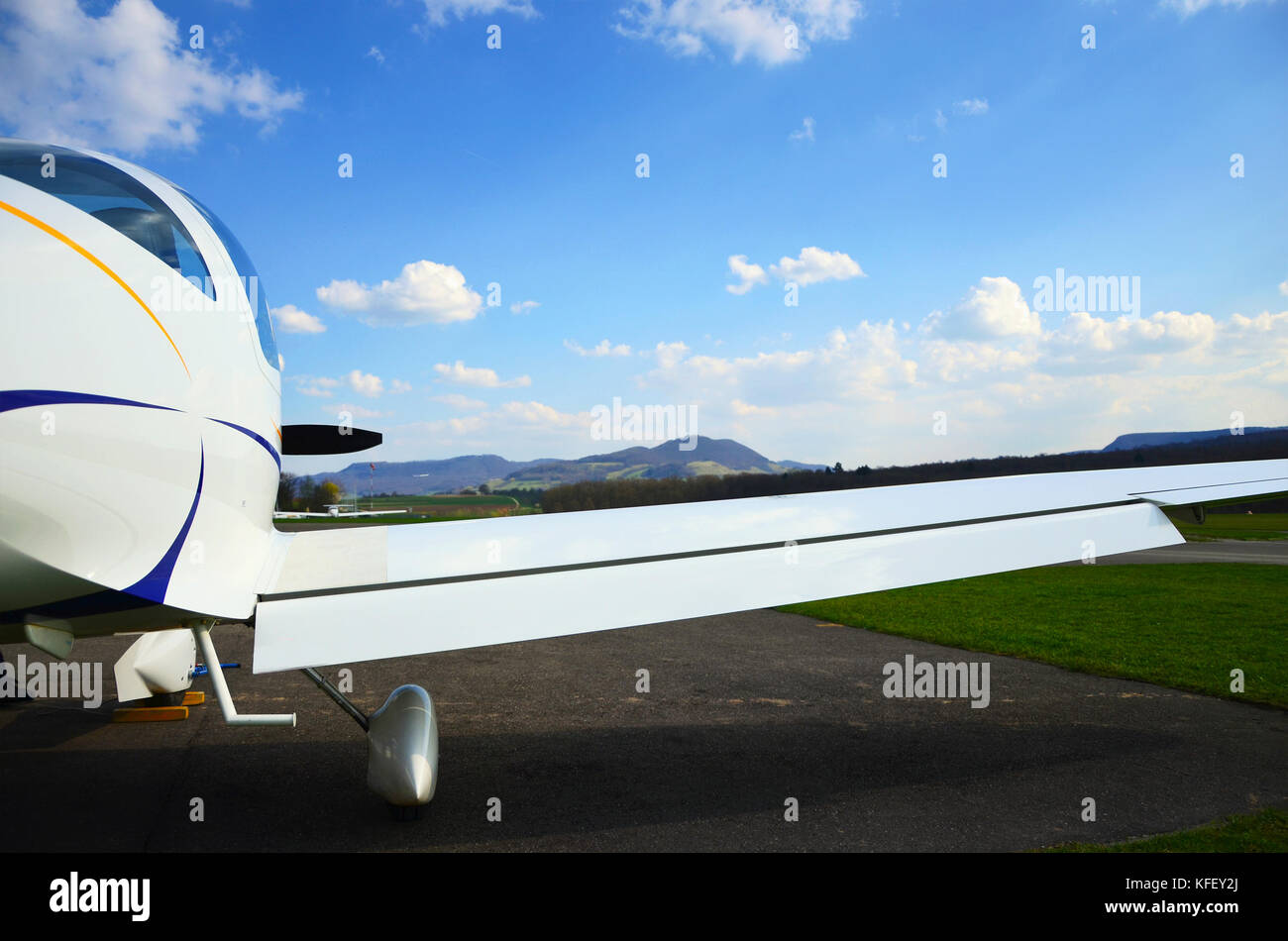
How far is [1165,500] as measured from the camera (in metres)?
4.47

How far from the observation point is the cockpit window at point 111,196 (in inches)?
97.1

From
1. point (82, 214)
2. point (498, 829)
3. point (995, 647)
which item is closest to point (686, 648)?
point (995, 647)

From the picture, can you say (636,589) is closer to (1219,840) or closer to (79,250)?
(79,250)

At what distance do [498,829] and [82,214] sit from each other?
3356 millimetres

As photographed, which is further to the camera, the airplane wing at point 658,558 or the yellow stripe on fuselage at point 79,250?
the airplane wing at point 658,558

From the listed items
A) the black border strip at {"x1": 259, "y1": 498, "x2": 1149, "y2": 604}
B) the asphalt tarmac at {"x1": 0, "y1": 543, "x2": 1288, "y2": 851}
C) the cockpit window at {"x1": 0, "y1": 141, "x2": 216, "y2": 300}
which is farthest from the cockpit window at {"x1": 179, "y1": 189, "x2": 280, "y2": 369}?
the asphalt tarmac at {"x1": 0, "y1": 543, "x2": 1288, "y2": 851}

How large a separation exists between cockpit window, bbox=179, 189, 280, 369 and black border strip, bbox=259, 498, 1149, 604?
1262mm

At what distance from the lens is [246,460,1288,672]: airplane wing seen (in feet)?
10.6

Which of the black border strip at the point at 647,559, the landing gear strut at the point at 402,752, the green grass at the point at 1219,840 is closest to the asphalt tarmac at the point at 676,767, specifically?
the green grass at the point at 1219,840

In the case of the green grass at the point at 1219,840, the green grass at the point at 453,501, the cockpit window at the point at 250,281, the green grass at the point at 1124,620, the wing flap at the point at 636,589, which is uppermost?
the cockpit window at the point at 250,281

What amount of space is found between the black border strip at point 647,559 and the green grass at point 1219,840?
165 centimetres

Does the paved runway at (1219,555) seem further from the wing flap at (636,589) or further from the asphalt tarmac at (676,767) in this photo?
the wing flap at (636,589)

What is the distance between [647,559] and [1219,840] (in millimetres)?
3121
